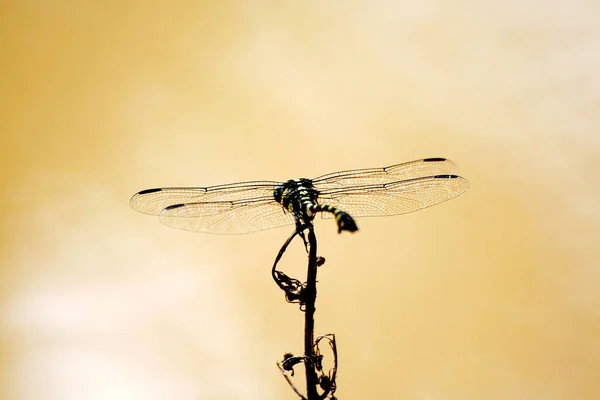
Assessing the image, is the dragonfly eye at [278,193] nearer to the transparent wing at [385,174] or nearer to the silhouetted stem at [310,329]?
the transparent wing at [385,174]

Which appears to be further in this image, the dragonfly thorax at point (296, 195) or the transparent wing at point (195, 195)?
the transparent wing at point (195, 195)

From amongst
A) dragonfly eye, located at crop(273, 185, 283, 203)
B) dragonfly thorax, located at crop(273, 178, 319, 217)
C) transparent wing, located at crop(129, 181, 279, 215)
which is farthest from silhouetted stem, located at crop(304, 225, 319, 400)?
transparent wing, located at crop(129, 181, 279, 215)

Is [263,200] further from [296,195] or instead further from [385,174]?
[385,174]

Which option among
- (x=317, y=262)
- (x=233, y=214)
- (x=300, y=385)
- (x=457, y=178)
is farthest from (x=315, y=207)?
(x=300, y=385)

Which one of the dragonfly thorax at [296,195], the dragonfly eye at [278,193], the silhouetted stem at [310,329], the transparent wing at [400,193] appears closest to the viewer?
the silhouetted stem at [310,329]

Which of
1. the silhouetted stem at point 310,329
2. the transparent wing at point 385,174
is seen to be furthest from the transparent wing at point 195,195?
the silhouetted stem at point 310,329

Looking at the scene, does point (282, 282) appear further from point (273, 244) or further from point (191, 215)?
point (273, 244)

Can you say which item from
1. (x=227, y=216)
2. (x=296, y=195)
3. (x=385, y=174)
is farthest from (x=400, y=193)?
(x=227, y=216)
